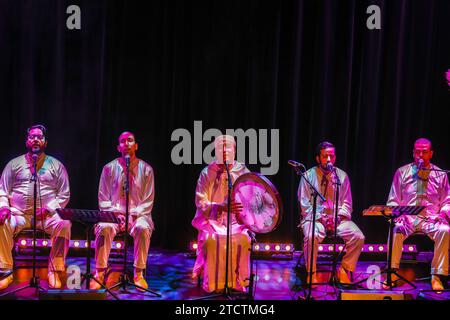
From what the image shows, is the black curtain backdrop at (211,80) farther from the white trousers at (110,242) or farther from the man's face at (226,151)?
the white trousers at (110,242)

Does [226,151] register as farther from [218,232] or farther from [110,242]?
[110,242]

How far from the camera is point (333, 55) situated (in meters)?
8.04

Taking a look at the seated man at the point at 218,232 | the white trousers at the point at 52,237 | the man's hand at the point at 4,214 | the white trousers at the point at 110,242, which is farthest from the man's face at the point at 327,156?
the man's hand at the point at 4,214

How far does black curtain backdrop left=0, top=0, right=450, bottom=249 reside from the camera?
7836 mm

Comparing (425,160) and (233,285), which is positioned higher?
(425,160)

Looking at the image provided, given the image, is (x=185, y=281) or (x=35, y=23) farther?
(x=35, y=23)

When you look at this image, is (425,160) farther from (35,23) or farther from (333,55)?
(35,23)

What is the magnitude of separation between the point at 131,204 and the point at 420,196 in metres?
3.90

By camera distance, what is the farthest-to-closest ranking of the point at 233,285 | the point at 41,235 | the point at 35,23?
the point at 35,23, the point at 41,235, the point at 233,285

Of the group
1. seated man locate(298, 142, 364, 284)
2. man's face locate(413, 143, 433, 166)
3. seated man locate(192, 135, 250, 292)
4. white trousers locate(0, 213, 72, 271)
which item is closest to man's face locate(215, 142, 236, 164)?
seated man locate(192, 135, 250, 292)

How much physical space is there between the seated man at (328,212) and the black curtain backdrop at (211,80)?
941 mm

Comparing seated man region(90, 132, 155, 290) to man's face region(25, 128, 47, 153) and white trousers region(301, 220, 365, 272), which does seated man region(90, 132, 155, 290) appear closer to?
man's face region(25, 128, 47, 153)

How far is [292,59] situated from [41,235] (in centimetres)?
435

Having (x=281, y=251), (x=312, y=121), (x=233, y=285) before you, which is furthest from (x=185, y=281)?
(x=312, y=121)
